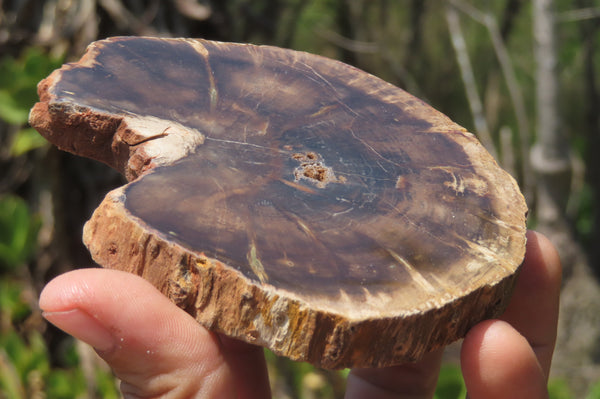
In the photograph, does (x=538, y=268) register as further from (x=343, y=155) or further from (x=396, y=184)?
(x=343, y=155)

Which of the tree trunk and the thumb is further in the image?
the tree trunk

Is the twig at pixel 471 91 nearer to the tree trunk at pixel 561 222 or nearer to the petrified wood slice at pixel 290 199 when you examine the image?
the tree trunk at pixel 561 222

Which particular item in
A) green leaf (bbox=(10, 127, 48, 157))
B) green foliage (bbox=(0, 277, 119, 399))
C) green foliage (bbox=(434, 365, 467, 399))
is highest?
green leaf (bbox=(10, 127, 48, 157))

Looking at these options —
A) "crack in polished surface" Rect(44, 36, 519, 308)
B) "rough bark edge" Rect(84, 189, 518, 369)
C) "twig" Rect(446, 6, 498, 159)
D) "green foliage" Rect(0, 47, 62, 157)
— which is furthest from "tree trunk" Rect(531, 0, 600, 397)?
"green foliage" Rect(0, 47, 62, 157)

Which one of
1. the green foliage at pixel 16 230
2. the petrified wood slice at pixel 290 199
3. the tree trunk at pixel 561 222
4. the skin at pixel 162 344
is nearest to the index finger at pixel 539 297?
the petrified wood slice at pixel 290 199

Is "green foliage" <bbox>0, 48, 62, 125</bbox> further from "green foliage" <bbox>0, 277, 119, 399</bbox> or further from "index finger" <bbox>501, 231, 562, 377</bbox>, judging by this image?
"index finger" <bbox>501, 231, 562, 377</bbox>

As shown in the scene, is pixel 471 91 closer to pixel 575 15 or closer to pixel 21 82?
pixel 575 15

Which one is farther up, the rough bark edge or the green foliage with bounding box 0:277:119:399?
the rough bark edge
